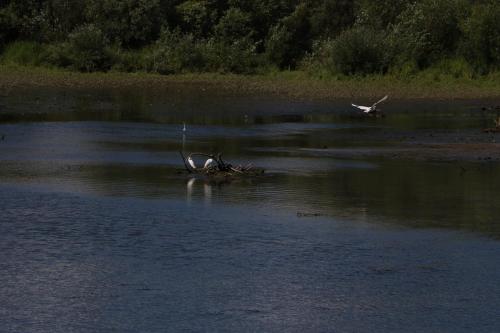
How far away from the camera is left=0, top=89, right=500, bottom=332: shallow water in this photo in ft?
44.8

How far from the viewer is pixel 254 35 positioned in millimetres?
69250

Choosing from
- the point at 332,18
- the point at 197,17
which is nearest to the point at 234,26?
the point at 197,17

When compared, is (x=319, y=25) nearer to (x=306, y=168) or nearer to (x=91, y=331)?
(x=306, y=168)

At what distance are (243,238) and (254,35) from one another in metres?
52.2

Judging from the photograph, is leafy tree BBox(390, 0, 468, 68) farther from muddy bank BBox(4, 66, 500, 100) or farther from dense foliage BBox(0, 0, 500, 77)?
muddy bank BBox(4, 66, 500, 100)

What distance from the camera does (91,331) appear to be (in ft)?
41.8

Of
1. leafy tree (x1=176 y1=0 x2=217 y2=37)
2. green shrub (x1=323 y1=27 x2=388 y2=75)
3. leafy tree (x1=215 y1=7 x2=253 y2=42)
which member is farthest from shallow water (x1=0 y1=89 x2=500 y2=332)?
leafy tree (x1=176 y1=0 x2=217 y2=37)

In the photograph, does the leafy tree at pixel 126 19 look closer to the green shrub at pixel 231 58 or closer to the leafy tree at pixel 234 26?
the leafy tree at pixel 234 26

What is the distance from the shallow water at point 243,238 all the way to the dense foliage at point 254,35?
27.5 metres

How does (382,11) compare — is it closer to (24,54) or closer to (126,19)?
(126,19)

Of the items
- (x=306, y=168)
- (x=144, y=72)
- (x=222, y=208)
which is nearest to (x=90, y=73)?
(x=144, y=72)

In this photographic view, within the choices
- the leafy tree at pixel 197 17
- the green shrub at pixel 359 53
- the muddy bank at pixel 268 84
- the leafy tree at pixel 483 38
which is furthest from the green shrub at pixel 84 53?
the leafy tree at pixel 483 38

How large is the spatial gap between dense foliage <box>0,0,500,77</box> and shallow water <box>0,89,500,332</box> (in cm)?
2747

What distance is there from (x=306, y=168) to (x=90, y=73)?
35.4m
